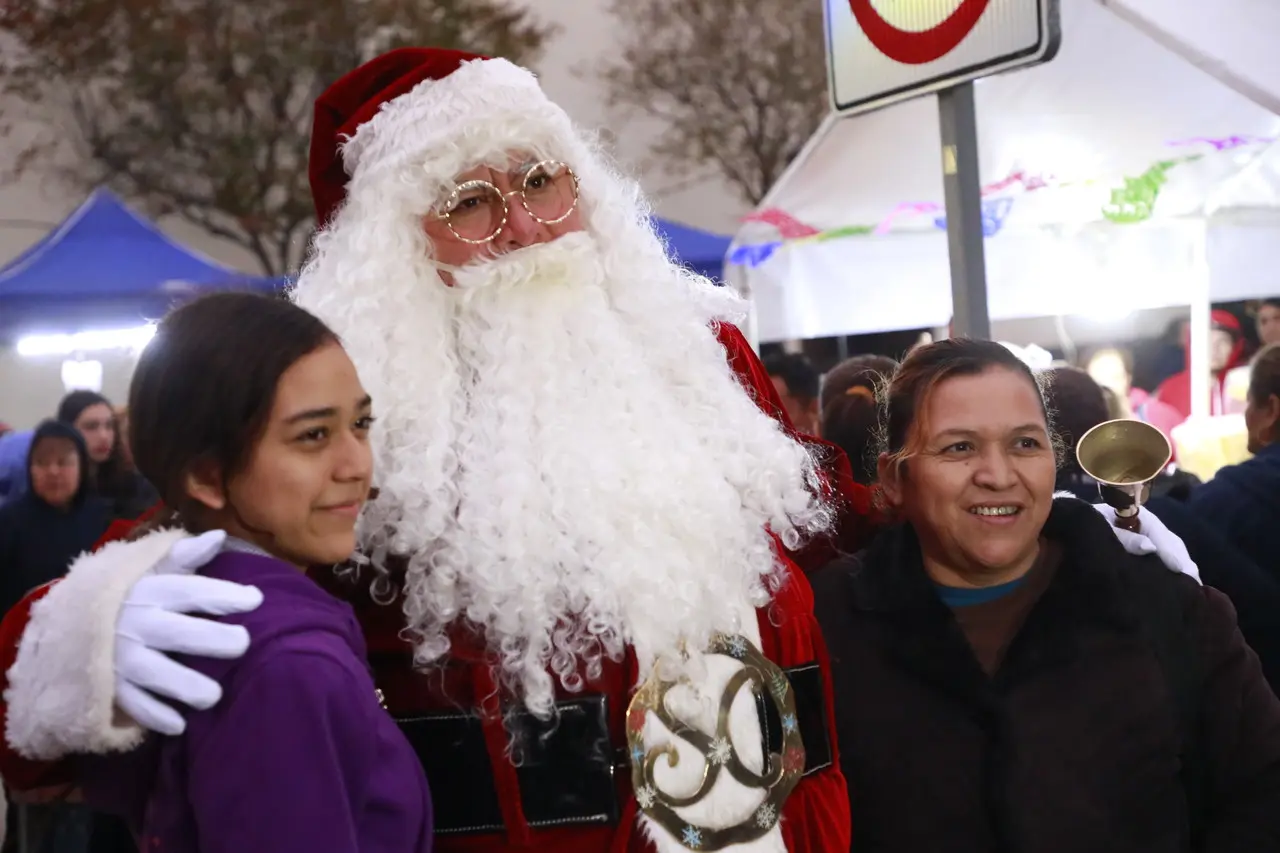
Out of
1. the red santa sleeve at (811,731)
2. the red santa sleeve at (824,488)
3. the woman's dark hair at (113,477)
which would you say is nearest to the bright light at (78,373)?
the woman's dark hair at (113,477)

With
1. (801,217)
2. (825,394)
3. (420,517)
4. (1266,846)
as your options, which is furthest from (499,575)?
(801,217)

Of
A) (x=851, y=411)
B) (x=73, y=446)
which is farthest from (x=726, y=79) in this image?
(x=851, y=411)

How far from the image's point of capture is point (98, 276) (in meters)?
9.02

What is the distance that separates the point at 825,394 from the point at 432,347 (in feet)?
8.01

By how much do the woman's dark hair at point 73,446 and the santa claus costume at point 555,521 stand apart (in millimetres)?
3731

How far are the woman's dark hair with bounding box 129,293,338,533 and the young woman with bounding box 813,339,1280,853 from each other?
3.43 feet

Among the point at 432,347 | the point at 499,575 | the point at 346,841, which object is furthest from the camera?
the point at 432,347

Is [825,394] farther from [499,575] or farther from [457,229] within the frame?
[499,575]

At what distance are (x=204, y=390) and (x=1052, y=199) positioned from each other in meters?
4.89

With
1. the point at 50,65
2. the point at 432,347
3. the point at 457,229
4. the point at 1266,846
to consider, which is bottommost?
the point at 1266,846

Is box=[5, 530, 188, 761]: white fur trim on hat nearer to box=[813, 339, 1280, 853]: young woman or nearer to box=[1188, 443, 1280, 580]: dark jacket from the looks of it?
box=[813, 339, 1280, 853]: young woman

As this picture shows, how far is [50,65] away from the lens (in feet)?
50.4

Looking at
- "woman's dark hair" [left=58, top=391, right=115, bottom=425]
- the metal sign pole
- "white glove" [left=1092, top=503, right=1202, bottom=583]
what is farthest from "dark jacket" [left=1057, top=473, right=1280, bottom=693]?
"woman's dark hair" [left=58, top=391, right=115, bottom=425]

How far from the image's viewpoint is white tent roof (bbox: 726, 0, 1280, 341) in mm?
5117
